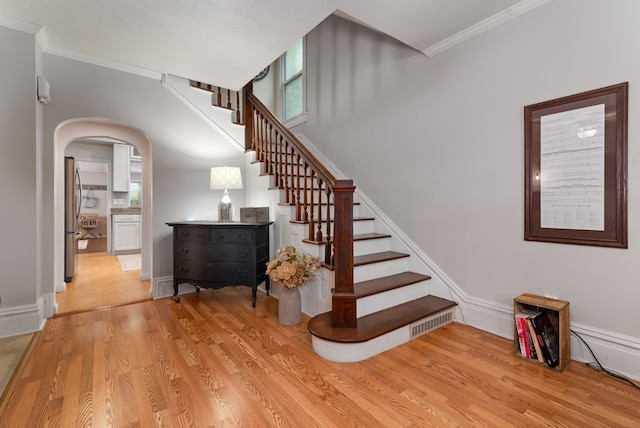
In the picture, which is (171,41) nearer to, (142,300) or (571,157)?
(142,300)

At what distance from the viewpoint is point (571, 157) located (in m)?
1.99

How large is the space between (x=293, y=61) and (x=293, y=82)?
35 cm

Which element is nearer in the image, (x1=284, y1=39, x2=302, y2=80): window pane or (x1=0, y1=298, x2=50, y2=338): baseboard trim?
(x1=0, y1=298, x2=50, y2=338): baseboard trim

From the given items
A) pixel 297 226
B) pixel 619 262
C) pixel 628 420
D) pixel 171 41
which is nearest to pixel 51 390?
pixel 297 226

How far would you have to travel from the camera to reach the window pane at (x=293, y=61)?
4.86 meters

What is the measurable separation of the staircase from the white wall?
0.32m

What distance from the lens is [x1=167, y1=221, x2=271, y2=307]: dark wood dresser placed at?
3.10 m

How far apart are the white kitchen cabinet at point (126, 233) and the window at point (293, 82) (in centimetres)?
436

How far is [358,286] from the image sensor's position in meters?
2.59

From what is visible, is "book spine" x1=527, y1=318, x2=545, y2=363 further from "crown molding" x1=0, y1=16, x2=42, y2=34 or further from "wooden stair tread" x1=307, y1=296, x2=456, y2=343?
Result: "crown molding" x1=0, y1=16, x2=42, y2=34

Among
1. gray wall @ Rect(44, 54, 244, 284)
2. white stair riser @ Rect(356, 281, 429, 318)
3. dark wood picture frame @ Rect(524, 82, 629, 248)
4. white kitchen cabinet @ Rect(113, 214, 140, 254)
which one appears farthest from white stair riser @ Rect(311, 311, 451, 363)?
white kitchen cabinet @ Rect(113, 214, 140, 254)

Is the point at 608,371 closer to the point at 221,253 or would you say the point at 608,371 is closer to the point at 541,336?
the point at 541,336

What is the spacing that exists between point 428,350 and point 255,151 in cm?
303

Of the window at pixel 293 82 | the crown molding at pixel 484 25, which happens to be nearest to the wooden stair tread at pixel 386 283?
the crown molding at pixel 484 25
